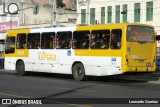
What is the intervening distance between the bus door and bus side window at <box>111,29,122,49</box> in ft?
1.56

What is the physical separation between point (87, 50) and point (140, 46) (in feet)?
10.3

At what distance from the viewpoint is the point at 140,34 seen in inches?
944

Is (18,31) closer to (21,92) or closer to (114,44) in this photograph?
(114,44)

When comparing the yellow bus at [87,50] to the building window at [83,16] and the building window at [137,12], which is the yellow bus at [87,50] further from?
the building window at [83,16]

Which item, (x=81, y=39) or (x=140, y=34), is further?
(x=81, y=39)

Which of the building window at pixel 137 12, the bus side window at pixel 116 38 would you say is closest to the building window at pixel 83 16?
the building window at pixel 137 12

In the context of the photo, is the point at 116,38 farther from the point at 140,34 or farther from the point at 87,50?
the point at 87,50

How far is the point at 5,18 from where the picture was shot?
67.8 m

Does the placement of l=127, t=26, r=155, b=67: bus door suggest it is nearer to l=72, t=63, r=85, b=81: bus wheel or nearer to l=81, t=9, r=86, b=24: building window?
l=72, t=63, r=85, b=81: bus wheel

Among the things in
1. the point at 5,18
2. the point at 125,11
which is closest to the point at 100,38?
the point at 125,11

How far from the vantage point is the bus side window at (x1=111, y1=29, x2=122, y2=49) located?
2364 centimetres

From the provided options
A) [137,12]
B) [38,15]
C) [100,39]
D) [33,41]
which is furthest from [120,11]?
[100,39]

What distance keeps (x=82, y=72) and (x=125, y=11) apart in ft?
96.6

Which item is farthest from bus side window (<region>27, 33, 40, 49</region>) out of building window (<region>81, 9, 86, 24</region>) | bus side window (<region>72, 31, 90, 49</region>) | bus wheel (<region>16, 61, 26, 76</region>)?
building window (<region>81, 9, 86, 24</region>)
